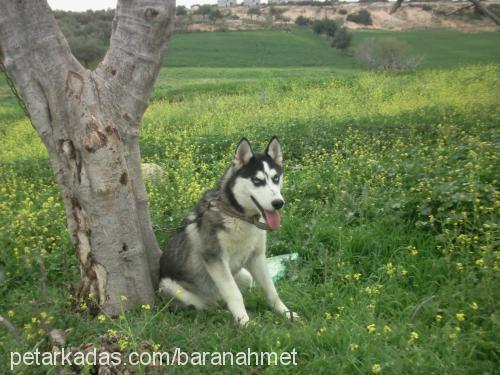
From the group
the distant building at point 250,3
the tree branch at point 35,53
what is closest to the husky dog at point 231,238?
the tree branch at point 35,53

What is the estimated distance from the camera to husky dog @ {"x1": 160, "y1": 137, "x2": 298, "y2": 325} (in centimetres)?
388

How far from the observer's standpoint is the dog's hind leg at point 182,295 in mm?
4230

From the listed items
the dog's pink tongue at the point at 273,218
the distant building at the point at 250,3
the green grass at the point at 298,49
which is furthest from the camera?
the distant building at the point at 250,3

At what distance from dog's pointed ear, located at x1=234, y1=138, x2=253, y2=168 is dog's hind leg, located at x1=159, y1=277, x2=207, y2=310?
1.39 m

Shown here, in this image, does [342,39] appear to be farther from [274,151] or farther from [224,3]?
[274,151]

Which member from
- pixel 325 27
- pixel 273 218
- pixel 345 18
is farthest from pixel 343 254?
pixel 325 27

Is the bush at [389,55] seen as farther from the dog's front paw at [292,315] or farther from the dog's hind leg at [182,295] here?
the dog's hind leg at [182,295]

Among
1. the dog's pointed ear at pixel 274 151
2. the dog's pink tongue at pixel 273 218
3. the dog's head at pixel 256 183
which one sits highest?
the dog's pointed ear at pixel 274 151

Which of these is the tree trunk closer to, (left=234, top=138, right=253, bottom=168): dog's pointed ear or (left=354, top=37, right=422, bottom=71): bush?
(left=234, top=138, right=253, bottom=168): dog's pointed ear

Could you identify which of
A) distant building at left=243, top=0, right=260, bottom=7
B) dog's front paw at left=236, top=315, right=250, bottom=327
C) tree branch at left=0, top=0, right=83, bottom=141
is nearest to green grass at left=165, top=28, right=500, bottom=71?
distant building at left=243, top=0, right=260, bottom=7

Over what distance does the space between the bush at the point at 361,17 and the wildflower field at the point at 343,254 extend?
35.2m

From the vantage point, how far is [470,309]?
143 inches

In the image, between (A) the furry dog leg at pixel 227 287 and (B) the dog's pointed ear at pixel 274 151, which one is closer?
(A) the furry dog leg at pixel 227 287

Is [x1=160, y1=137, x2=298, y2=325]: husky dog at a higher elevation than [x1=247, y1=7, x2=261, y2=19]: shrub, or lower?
lower
